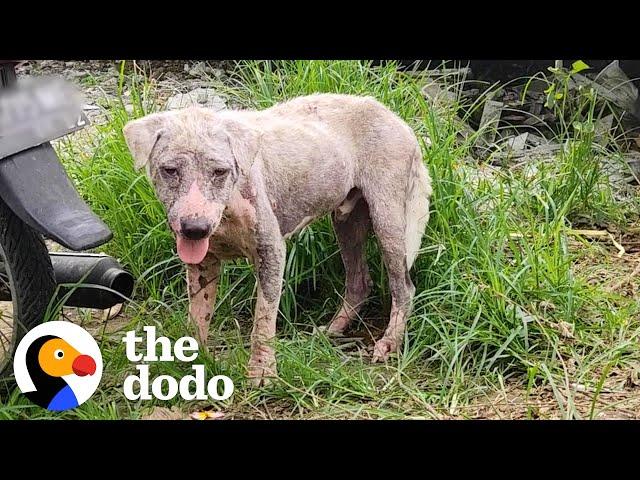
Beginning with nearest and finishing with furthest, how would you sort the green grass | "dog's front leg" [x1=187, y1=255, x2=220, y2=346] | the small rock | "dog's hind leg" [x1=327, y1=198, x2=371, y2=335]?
the green grass
"dog's front leg" [x1=187, y1=255, x2=220, y2=346]
"dog's hind leg" [x1=327, y1=198, x2=371, y2=335]
the small rock

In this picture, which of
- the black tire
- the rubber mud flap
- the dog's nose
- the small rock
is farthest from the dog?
the small rock

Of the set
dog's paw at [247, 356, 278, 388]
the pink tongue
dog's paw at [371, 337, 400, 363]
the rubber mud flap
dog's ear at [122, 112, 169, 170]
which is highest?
dog's ear at [122, 112, 169, 170]

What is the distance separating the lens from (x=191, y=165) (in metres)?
2.57

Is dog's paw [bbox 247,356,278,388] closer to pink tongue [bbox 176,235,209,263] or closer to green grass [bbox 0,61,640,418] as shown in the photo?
green grass [bbox 0,61,640,418]

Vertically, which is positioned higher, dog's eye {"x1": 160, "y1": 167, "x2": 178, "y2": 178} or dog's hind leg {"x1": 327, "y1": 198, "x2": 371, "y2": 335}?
dog's eye {"x1": 160, "y1": 167, "x2": 178, "y2": 178}

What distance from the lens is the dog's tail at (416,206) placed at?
3160 mm

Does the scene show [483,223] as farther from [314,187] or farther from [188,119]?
[188,119]

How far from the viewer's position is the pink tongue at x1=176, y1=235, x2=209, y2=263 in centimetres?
261

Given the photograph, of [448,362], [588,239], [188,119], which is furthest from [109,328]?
[588,239]

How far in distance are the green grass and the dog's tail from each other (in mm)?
70

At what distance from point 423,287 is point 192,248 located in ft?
2.95

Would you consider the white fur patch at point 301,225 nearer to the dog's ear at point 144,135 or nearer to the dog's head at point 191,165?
the dog's head at point 191,165

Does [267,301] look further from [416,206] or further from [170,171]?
[416,206]

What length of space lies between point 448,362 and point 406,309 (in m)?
0.27
